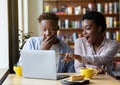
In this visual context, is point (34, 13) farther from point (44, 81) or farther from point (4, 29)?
point (44, 81)

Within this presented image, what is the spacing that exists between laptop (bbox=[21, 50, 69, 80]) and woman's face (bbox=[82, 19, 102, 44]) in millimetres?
570

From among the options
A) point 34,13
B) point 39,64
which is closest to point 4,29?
point 39,64

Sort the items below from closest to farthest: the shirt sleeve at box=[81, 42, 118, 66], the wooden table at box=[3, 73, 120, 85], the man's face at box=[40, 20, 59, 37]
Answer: the wooden table at box=[3, 73, 120, 85]
the shirt sleeve at box=[81, 42, 118, 66]
the man's face at box=[40, 20, 59, 37]

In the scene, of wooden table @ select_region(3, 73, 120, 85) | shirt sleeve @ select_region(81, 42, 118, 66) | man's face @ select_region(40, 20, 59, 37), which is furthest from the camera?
man's face @ select_region(40, 20, 59, 37)

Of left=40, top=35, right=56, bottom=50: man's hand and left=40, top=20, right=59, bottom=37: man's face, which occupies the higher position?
left=40, top=20, right=59, bottom=37: man's face

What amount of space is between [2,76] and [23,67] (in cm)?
15

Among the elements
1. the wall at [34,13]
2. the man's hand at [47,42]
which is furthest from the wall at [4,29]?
the wall at [34,13]

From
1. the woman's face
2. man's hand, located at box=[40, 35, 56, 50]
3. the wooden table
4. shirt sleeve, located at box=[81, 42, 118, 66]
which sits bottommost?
the wooden table

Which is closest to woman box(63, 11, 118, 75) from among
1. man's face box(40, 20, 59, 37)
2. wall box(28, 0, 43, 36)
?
man's face box(40, 20, 59, 37)

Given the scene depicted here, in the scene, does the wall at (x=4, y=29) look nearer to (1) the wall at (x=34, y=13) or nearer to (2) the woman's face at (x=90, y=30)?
(2) the woman's face at (x=90, y=30)

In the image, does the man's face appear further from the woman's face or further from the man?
the woman's face

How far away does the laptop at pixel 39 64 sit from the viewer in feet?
5.57

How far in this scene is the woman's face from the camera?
2.25m

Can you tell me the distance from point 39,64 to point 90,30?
0.68 metres
